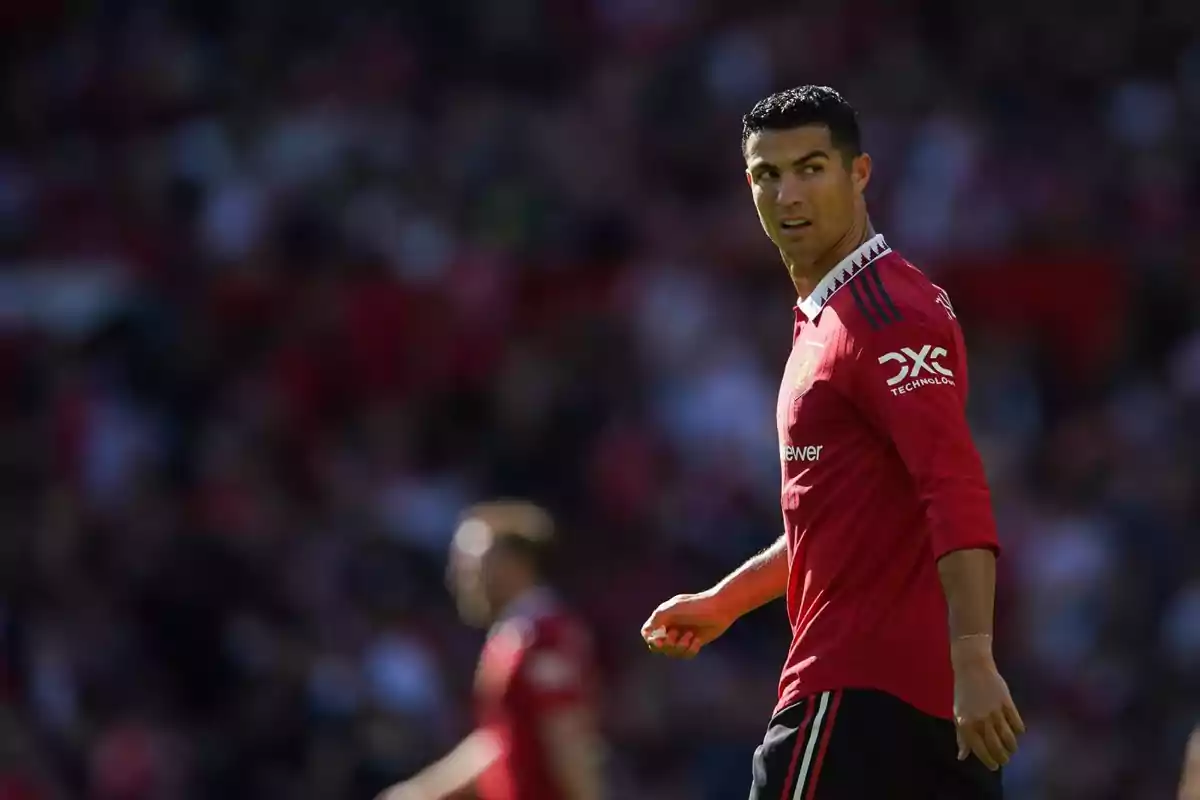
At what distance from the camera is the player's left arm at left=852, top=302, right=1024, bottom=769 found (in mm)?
3820

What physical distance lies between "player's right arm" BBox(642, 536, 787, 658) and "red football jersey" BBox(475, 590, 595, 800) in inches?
92.2

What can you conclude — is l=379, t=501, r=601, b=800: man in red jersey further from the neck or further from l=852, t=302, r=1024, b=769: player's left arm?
l=852, t=302, r=1024, b=769: player's left arm

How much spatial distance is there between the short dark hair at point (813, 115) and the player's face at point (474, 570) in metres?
3.43

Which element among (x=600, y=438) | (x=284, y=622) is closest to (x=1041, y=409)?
(x=600, y=438)

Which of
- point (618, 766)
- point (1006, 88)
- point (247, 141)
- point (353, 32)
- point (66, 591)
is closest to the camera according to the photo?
point (618, 766)

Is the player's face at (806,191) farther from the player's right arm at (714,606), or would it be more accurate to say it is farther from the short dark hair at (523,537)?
the short dark hair at (523,537)

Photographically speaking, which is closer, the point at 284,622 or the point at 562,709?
the point at 562,709

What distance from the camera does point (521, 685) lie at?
7.22 metres

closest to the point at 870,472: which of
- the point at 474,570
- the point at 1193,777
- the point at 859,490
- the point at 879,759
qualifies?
the point at 859,490

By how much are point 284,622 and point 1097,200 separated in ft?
18.8

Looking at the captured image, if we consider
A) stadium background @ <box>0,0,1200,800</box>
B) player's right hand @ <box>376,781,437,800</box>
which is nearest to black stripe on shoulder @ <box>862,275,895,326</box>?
player's right hand @ <box>376,781,437,800</box>

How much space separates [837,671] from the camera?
4.30 metres

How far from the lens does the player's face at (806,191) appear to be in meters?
4.46

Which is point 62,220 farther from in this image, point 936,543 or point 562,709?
point 936,543
